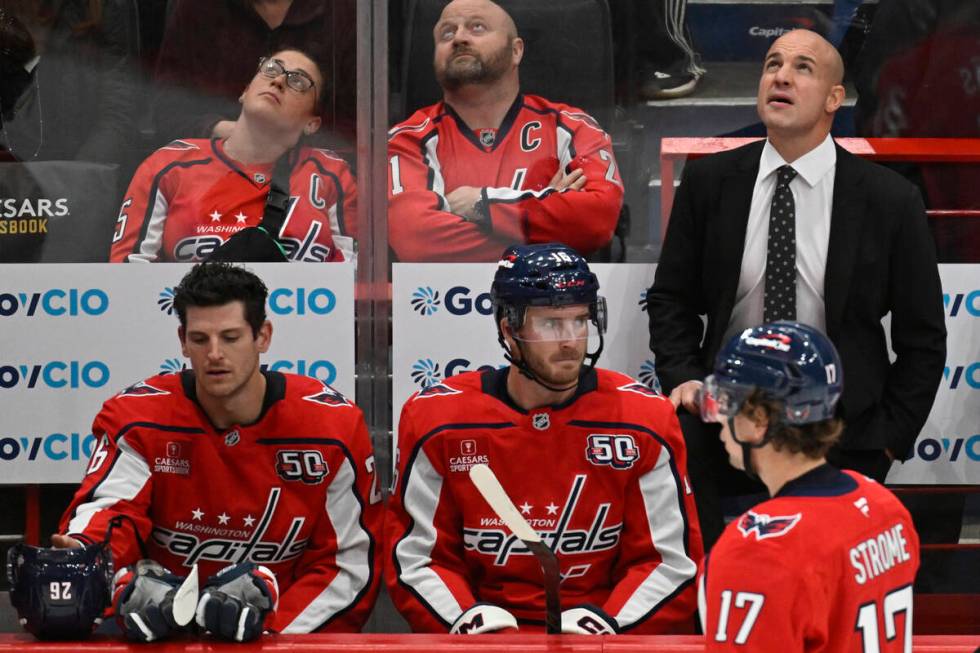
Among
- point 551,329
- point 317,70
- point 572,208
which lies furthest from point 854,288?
point 317,70

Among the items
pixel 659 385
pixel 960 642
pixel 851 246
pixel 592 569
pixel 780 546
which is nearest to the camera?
pixel 780 546

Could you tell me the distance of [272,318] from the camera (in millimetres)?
3955

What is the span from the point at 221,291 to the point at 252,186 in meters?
0.85

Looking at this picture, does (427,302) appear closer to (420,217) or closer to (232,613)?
(420,217)

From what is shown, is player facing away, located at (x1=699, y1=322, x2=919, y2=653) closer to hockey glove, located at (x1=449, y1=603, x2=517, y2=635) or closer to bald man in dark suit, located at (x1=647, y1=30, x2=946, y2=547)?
hockey glove, located at (x1=449, y1=603, x2=517, y2=635)

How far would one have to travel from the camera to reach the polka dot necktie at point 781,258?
3701 millimetres

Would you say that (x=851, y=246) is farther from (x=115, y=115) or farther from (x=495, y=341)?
(x=115, y=115)

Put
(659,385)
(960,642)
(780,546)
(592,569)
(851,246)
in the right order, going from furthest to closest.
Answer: (659,385) < (851,246) < (592,569) < (960,642) < (780,546)

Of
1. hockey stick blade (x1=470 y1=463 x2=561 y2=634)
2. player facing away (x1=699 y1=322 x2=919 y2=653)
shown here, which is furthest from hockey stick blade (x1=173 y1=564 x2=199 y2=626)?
player facing away (x1=699 y1=322 x2=919 y2=653)

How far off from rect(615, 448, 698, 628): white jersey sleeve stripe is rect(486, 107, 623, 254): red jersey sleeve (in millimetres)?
999

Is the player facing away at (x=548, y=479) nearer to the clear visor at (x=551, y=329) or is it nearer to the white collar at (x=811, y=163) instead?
the clear visor at (x=551, y=329)

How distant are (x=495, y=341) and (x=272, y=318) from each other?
607 millimetres

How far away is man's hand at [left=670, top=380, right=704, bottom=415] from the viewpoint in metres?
3.56

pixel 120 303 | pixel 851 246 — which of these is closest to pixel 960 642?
pixel 851 246
